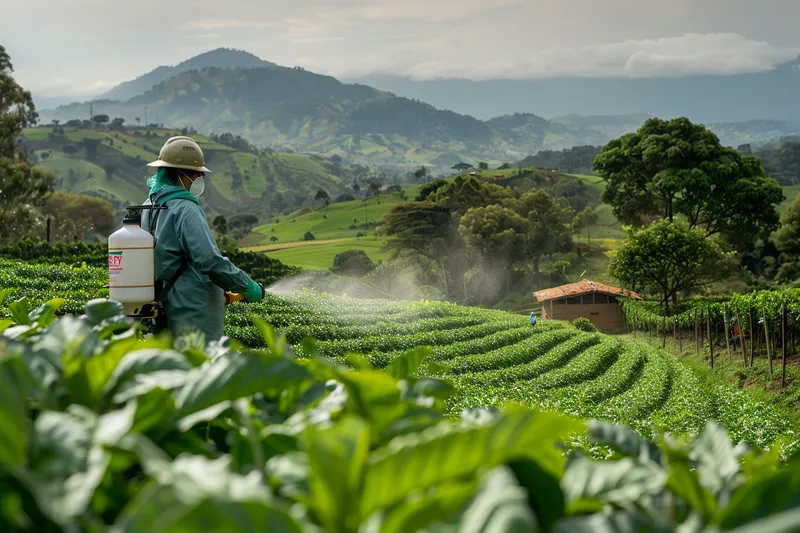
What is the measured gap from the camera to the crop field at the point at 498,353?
12.9 metres

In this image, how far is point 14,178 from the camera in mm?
36781

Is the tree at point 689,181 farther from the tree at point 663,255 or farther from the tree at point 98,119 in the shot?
the tree at point 98,119

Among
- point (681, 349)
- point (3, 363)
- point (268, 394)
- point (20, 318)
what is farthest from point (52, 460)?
point (681, 349)

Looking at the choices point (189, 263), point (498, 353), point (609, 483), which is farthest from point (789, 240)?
point (609, 483)

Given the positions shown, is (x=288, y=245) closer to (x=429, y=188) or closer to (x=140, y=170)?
(x=429, y=188)

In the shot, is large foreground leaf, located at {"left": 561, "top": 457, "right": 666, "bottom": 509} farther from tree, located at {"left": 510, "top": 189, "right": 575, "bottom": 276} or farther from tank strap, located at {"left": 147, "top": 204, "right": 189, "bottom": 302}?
tree, located at {"left": 510, "top": 189, "right": 575, "bottom": 276}

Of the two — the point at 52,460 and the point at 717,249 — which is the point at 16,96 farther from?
the point at 52,460

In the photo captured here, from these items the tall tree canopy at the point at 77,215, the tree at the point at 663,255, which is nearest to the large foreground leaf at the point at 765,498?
the tree at the point at 663,255

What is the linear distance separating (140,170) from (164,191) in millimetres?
145464

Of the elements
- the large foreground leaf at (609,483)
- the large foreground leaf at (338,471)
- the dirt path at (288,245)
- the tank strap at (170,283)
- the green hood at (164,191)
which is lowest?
the dirt path at (288,245)

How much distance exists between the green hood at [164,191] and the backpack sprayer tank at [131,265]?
1.21ft

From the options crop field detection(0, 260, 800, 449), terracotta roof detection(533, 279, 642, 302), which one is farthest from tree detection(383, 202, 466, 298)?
crop field detection(0, 260, 800, 449)

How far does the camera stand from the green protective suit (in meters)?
3.80

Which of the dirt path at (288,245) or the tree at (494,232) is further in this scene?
the dirt path at (288,245)
